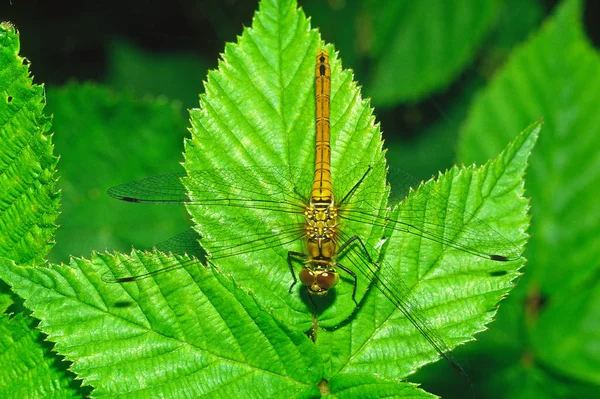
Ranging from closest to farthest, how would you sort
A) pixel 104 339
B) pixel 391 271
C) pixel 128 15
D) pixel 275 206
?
pixel 104 339 → pixel 391 271 → pixel 275 206 → pixel 128 15

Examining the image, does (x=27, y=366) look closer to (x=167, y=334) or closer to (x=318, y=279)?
(x=167, y=334)

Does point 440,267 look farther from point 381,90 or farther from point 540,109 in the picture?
point 381,90

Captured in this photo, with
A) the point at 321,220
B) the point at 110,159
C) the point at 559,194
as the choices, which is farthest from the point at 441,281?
the point at 110,159

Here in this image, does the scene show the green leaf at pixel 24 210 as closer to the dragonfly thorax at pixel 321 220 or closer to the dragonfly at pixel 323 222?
the dragonfly at pixel 323 222

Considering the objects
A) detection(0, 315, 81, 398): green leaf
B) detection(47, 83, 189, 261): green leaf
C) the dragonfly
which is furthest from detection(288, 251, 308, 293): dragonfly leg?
detection(47, 83, 189, 261): green leaf

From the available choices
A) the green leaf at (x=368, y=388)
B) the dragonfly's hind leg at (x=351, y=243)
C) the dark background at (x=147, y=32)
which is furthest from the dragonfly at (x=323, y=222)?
the dark background at (x=147, y=32)

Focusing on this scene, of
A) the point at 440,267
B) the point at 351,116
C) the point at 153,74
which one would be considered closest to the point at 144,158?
the point at 153,74
